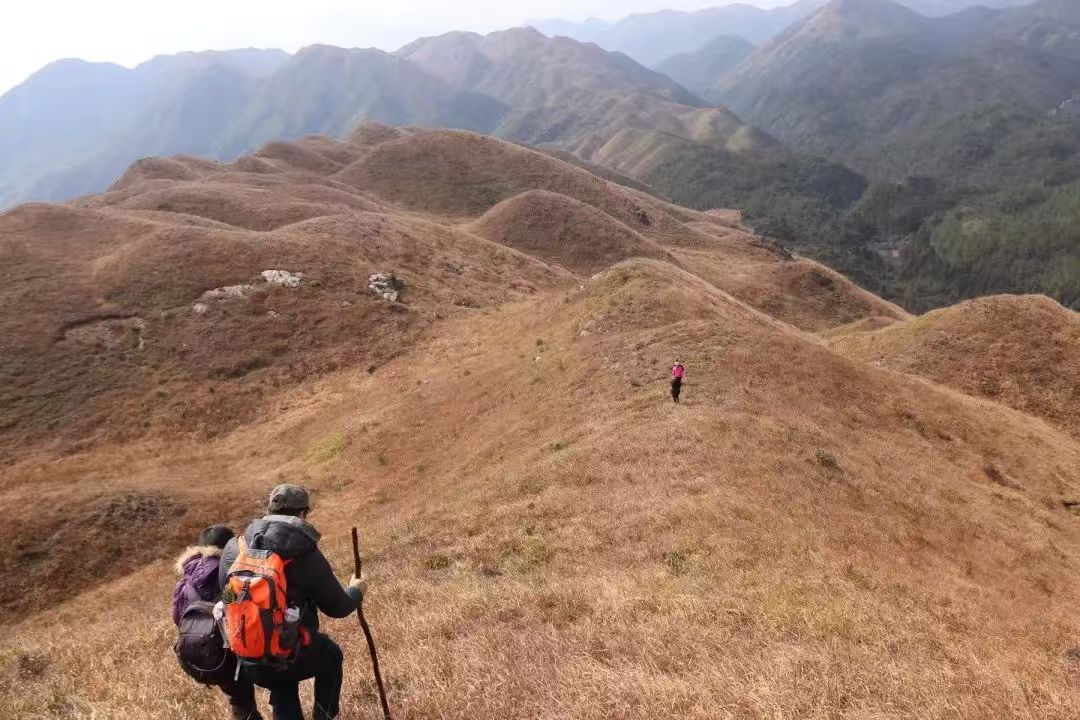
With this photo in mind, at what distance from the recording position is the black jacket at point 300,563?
5.25m

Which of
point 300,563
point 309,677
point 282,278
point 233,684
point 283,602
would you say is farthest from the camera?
point 282,278

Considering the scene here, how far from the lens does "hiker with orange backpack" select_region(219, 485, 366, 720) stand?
5.04 meters

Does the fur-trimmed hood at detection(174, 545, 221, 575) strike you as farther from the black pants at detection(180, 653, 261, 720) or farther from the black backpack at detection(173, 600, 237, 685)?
the black pants at detection(180, 653, 261, 720)

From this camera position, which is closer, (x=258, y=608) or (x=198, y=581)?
(x=258, y=608)

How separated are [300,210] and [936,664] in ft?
256

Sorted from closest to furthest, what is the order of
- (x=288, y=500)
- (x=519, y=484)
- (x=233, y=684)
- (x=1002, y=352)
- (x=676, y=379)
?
(x=288, y=500), (x=233, y=684), (x=519, y=484), (x=676, y=379), (x=1002, y=352)

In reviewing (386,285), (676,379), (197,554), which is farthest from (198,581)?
(386,285)

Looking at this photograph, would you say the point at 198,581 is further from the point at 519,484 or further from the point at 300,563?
the point at 519,484

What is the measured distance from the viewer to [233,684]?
6.21 m

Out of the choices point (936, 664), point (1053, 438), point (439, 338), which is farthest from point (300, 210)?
point (936, 664)

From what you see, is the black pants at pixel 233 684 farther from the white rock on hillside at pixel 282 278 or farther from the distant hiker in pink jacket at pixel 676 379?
the white rock on hillside at pixel 282 278

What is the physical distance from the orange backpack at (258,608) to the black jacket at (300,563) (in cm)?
10

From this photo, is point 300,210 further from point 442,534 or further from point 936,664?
point 936,664

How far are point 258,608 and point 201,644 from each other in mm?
1271
